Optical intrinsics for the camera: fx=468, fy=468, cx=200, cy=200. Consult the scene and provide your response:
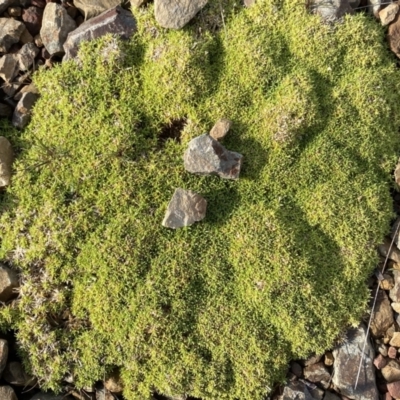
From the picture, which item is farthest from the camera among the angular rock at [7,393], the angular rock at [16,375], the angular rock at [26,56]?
the angular rock at [26,56]

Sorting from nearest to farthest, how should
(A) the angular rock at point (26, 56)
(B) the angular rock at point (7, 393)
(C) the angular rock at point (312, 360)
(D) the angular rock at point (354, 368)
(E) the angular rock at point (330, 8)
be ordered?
(B) the angular rock at point (7, 393)
(D) the angular rock at point (354, 368)
(C) the angular rock at point (312, 360)
(E) the angular rock at point (330, 8)
(A) the angular rock at point (26, 56)

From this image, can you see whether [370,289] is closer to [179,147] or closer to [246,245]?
[246,245]

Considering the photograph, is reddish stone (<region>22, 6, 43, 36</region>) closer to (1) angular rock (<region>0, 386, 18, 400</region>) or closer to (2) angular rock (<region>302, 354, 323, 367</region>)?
(1) angular rock (<region>0, 386, 18, 400</region>)

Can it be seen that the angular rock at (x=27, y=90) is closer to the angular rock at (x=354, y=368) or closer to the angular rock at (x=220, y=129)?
the angular rock at (x=220, y=129)

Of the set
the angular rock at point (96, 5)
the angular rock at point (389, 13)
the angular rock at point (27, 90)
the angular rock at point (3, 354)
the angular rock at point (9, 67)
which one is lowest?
the angular rock at point (3, 354)

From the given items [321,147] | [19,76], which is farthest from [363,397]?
[19,76]

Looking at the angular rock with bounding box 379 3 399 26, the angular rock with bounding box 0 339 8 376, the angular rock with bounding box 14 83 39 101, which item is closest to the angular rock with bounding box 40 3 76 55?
the angular rock with bounding box 14 83 39 101

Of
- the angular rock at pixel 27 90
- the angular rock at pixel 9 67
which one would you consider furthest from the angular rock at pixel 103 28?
the angular rock at pixel 9 67
